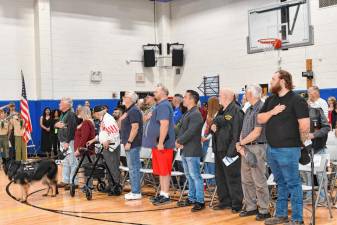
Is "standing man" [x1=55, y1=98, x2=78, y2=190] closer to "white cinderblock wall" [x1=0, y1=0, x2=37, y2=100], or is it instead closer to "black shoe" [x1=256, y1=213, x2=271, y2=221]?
"black shoe" [x1=256, y1=213, x2=271, y2=221]

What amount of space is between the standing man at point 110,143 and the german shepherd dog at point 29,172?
0.76m

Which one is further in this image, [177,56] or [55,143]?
[177,56]

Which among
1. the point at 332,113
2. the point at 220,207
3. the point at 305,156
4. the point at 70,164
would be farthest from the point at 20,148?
the point at 305,156

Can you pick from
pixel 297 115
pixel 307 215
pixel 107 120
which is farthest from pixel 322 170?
pixel 107 120

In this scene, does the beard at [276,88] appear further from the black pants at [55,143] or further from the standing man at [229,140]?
the black pants at [55,143]

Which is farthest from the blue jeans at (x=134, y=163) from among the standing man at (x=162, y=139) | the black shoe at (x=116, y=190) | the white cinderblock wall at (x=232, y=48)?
the white cinderblock wall at (x=232, y=48)

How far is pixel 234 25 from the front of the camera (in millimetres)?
15320

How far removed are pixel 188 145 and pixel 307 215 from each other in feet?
5.58

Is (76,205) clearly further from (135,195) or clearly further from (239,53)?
(239,53)

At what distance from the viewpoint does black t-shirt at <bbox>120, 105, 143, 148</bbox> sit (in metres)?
6.84

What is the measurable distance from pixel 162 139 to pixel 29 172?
2.28m

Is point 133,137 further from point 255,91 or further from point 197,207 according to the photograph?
point 255,91

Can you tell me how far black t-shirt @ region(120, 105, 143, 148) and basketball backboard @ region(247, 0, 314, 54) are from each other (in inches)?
253

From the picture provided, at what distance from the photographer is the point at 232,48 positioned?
15398 mm
